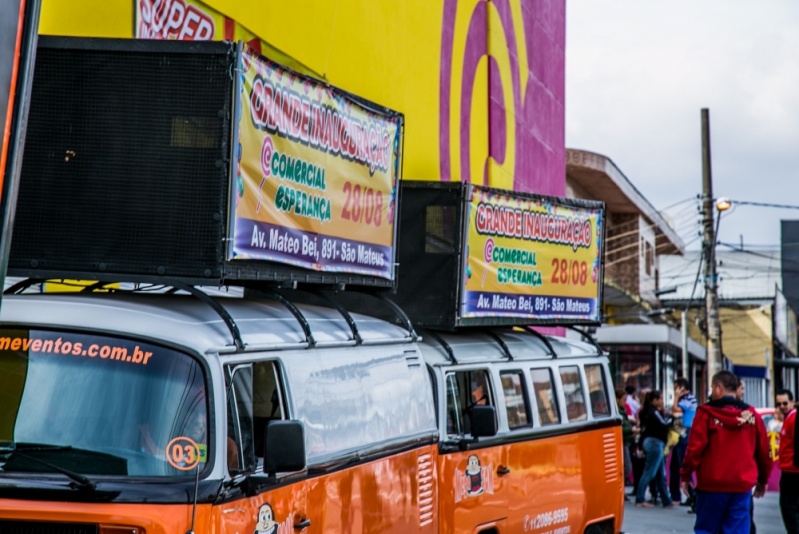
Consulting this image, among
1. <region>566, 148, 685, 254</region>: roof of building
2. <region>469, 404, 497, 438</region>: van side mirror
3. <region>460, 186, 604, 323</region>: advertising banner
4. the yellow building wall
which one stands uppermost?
<region>566, 148, 685, 254</region>: roof of building

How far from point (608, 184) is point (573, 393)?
79.7ft

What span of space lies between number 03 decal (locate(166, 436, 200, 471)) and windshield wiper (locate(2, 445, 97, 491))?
0.40 meters

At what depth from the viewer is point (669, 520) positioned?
54.2 ft

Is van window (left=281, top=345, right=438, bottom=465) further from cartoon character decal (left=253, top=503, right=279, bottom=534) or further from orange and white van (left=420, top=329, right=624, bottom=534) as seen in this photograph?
orange and white van (left=420, top=329, right=624, bottom=534)

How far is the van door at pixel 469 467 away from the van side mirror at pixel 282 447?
135 inches

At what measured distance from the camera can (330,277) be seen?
25.3ft

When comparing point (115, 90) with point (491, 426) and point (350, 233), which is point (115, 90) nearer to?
point (350, 233)

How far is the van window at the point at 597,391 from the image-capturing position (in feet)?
38.8

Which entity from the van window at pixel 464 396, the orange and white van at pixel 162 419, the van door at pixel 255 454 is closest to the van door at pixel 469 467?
the van window at pixel 464 396

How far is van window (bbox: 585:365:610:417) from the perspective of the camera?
11828 mm

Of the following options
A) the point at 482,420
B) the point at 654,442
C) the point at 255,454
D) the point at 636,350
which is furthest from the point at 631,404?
the point at 255,454

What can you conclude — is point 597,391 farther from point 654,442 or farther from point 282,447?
point 282,447

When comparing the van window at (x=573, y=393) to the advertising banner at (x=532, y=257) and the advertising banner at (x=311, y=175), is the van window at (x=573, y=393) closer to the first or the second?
the advertising banner at (x=532, y=257)

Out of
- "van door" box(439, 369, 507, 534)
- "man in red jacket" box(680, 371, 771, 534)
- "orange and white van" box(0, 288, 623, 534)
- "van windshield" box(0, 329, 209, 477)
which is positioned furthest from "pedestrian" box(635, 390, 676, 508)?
"van windshield" box(0, 329, 209, 477)
